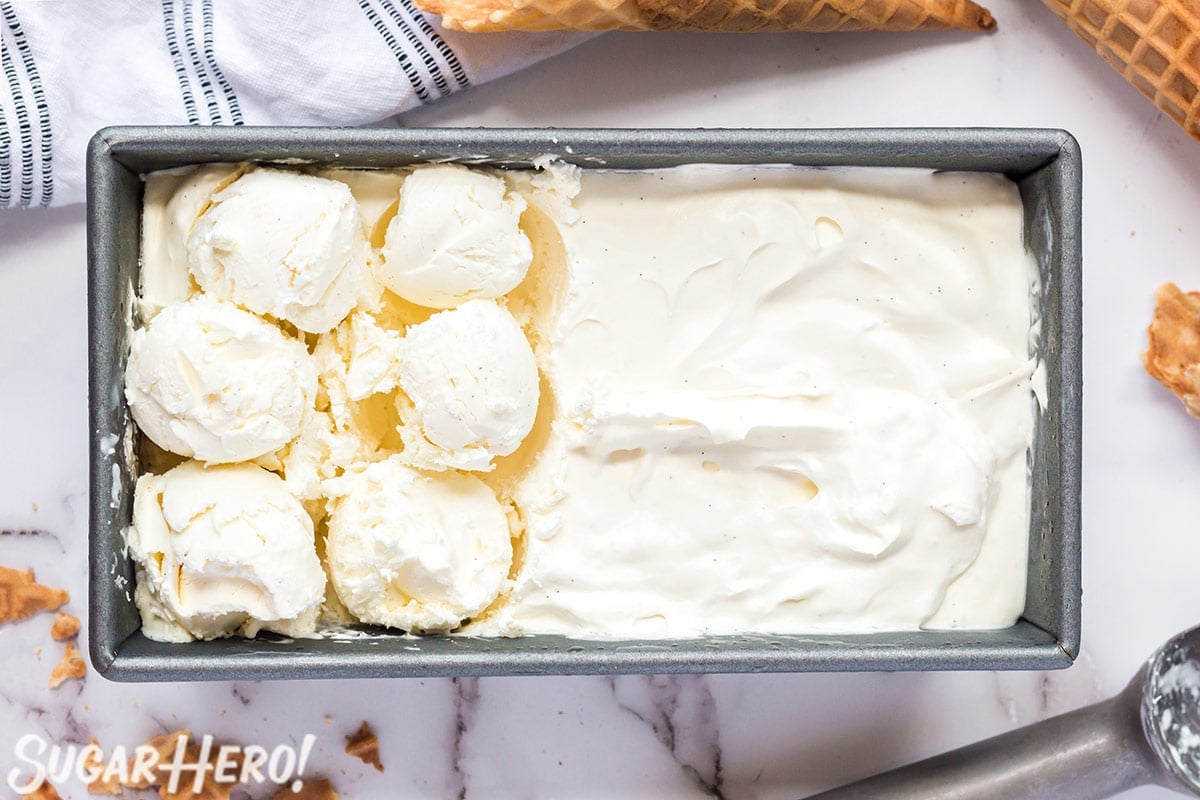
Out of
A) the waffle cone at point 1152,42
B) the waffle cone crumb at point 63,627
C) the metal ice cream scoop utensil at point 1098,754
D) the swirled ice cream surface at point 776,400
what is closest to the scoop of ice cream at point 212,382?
the swirled ice cream surface at point 776,400

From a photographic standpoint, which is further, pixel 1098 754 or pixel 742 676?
pixel 742 676

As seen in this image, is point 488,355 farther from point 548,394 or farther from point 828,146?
point 828,146

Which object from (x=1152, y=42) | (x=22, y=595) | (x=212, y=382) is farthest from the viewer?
(x=22, y=595)

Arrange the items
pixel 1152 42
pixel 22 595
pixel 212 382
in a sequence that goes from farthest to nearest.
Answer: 1. pixel 22 595
2. pixel 1152 42
3. pixel 212 382

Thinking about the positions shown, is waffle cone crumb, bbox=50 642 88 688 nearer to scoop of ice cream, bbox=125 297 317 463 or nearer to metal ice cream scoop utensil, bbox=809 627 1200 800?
scoop of ice cream, bbox=125 297 317 463

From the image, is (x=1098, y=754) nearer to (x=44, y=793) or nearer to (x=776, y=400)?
(x=776, y=400)

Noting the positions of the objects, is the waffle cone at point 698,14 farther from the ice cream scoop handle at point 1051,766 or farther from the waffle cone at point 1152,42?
the ice cream scoop handle at point 1051,766

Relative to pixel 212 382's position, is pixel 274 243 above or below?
above

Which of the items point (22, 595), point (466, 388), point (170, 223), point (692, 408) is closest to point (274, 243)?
point (170, 223)
